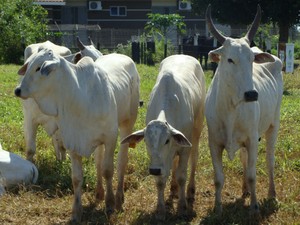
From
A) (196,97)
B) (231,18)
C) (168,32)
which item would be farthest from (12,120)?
(168,32)

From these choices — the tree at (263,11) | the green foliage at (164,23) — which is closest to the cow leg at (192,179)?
the tree at (263,11)

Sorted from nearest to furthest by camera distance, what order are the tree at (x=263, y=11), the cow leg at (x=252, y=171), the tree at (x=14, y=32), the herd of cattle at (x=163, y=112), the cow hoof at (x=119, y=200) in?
1. the herd of cattle at (x=163, y=112)
2. the cow leg at (x=252, y=171)
3. the cow hoof at (x=119, y=200)
4. the tree at (x=14, y=32)
5. the tree at (x=263, y=11)

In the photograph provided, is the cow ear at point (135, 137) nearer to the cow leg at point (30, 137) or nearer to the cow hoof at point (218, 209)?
the cow hoof at point (218, 209)

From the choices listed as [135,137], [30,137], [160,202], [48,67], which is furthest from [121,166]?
[48,67]

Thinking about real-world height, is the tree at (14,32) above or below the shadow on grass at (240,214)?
below

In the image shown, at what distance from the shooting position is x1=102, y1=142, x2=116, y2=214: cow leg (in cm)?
627

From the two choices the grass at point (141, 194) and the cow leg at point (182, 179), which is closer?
the grass at point (141, 194)

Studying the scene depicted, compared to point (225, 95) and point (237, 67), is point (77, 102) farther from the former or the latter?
point (237, 67)

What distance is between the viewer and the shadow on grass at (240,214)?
5934 millimetres

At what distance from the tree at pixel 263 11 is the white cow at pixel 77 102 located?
1881cm

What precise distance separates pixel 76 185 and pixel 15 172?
43.4 inches

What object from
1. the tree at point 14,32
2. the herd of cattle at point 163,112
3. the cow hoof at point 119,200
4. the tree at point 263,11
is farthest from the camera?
the tree at point 263,11

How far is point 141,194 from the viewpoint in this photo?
678 centimetres

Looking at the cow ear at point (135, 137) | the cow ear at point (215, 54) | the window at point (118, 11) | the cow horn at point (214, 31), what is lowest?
the window at point (118, 11)
